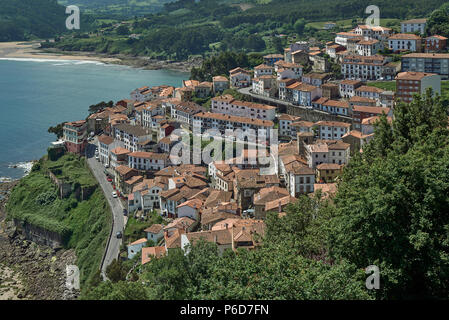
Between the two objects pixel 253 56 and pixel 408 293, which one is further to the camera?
pixel 253 56

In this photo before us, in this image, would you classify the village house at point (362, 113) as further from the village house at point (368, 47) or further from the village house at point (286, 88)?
the village house at point (368, 47)

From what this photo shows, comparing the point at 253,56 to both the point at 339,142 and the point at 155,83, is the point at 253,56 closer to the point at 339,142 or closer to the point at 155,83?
the point at 155,83

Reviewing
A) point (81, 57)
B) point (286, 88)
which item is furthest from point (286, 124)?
point (81, 57)

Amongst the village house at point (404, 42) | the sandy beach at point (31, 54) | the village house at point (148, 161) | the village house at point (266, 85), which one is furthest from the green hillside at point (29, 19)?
the village house at point (148, 161)

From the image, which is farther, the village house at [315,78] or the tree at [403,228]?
the village house at [315,78]

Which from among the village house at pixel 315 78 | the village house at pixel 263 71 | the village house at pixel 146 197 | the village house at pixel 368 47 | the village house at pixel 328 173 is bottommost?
the village house at pixel 146 197

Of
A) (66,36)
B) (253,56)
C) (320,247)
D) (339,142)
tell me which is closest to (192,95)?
(253,56)
